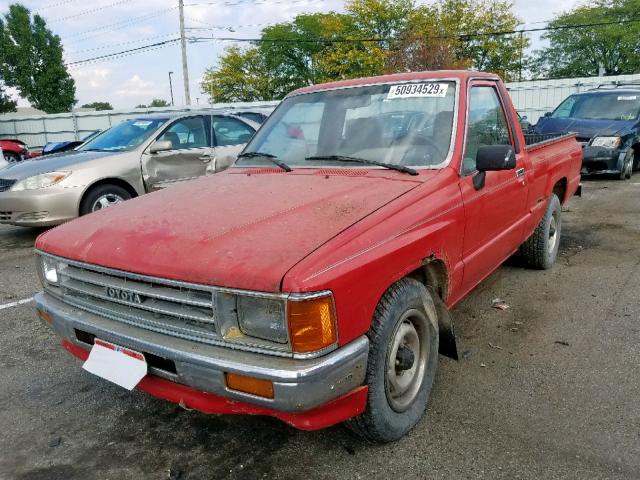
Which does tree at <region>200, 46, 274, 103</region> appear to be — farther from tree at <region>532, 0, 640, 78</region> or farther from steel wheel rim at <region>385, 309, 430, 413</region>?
steel wheel rim at <region>385, 309, 430, 413</region>

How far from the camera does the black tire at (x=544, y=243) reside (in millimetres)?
4734

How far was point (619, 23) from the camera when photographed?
49375mm

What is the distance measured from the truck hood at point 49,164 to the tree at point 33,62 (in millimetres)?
43919

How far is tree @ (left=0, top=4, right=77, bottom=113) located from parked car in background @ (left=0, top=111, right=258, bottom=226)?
44.1m

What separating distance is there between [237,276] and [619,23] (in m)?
59.4

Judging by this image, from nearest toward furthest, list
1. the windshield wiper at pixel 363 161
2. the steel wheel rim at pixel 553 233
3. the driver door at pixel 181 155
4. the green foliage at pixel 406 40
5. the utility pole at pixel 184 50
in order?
the windshield wiper at pixel 363 161 → the steel wheel rim at pixel 553 233 → the driver door at pixel 181 155 → the utility pole at pixel 184 50 → the green foliage at pixel 406 40

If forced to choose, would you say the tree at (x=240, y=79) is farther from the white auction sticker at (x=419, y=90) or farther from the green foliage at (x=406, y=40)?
the white auction sticker at (x=419, y=90)

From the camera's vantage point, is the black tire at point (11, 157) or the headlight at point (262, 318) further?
the black tire at point (11, 157)

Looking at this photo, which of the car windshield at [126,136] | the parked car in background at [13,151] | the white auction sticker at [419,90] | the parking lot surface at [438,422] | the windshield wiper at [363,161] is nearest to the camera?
the parking lot surface at [438,422]

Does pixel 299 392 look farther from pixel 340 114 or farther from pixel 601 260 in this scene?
pixel 601 260

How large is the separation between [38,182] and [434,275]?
5658mm

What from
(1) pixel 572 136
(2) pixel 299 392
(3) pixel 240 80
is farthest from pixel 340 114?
(3) pixel 240 80

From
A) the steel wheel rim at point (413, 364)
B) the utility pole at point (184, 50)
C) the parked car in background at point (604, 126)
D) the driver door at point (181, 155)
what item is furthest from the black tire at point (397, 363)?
the utility pole at point (184, 50)

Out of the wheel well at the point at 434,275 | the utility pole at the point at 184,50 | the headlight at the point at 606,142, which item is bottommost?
the wheel well at the point at 434,275
